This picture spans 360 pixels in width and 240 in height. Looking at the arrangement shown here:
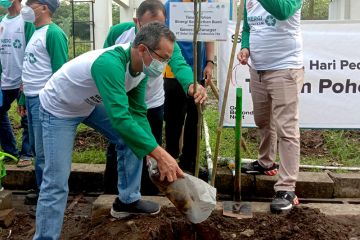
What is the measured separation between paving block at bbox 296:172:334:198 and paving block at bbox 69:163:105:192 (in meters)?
1.95

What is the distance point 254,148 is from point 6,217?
118 inches

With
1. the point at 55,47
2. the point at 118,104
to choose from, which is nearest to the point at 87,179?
the point at 55,47

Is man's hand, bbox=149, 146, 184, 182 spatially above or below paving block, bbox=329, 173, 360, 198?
above

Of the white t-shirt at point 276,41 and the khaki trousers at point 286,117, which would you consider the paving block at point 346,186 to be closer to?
the khaki trousers at point 286,117

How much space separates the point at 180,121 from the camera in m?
4.59

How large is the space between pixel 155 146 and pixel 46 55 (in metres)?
1.76

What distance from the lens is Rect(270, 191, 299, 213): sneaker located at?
364 centimetres

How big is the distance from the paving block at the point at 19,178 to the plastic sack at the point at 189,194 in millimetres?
2223

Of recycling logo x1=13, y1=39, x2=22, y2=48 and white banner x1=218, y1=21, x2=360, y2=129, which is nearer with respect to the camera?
recycling logo x1=13, y1=39, x2=22, y2=48

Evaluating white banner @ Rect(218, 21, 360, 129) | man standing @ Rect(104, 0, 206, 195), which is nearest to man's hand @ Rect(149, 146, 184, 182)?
man standing @ Rect(104, 0, 206, 195)

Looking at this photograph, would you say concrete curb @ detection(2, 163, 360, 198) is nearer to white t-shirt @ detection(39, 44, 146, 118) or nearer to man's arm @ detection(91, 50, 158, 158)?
white t-shirt @ detection(39, 44, 146, 118)

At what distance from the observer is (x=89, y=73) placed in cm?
295

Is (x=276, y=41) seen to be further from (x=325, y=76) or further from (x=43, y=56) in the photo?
(x=43, y=56)

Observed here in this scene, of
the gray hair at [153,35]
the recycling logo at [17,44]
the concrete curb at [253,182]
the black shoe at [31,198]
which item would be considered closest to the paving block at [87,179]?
the concrete curb at [253,182]
